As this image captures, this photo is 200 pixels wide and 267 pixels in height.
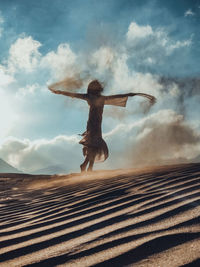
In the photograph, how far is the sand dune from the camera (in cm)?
126

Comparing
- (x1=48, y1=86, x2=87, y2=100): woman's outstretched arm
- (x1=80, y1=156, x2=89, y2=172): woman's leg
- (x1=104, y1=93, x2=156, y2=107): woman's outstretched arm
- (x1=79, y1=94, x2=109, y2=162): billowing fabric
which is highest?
(x1=48, y1=86, x2=87, y2=100): woman's outstretched arm

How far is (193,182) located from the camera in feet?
8.05

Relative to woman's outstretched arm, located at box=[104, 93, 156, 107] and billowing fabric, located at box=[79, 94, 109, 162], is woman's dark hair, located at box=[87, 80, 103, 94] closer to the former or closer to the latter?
billowing fabric, located at box=[79, 94, 109, 162]

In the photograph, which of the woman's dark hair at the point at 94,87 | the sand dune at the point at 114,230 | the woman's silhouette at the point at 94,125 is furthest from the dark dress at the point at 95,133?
the sand dune at the point at 114,230

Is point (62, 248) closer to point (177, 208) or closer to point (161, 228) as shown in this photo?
point (161, 228)

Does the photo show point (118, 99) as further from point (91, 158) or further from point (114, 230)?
point (114, 230)

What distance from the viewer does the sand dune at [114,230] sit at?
1.26m

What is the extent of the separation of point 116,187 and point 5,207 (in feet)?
4.29

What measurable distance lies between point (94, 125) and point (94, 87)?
1004 mm

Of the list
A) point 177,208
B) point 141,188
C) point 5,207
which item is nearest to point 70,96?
point 5,207

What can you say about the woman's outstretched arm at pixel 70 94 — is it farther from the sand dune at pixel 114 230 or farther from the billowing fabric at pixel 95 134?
the sand dune at pixel 114 230

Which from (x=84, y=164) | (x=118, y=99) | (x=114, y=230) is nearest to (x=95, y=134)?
(x=84, y=164)

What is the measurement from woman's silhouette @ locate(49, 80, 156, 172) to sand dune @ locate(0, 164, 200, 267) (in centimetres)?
396

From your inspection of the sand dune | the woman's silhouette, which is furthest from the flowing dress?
the sand dune
